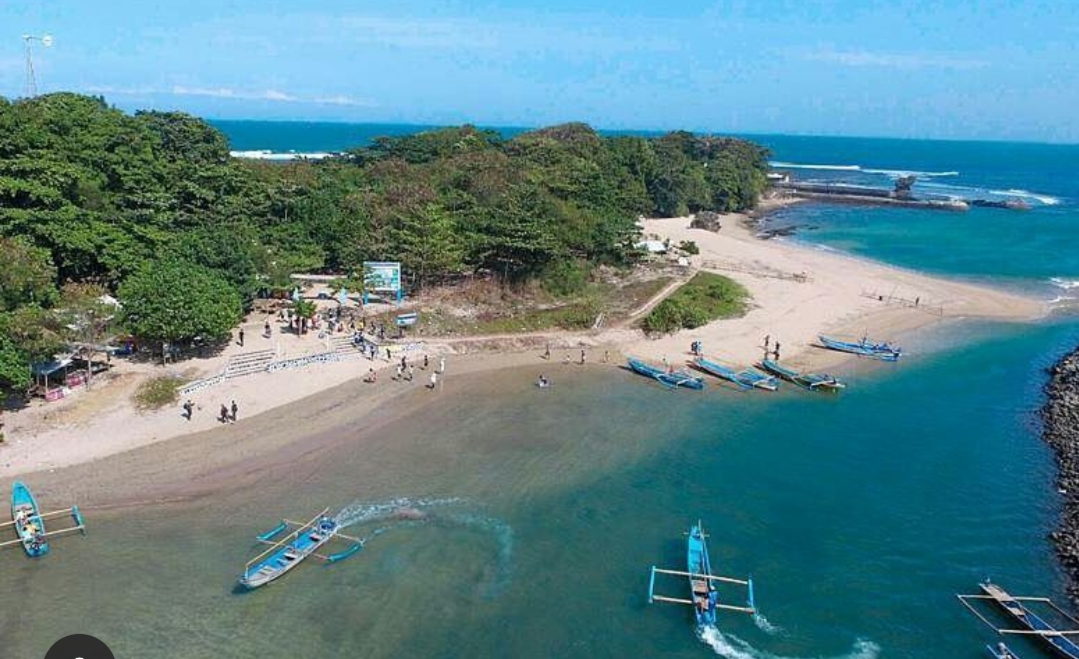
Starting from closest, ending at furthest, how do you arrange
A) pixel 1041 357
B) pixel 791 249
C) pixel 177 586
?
pixel 177 586, pixel 1041 357, pixel 791 249

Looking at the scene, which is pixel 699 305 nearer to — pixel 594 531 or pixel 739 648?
pixel 594 531

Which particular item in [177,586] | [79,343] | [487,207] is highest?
[487,207]

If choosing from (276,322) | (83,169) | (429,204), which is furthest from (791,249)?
(83,169)

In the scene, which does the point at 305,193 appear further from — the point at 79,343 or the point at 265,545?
the point at 265,545

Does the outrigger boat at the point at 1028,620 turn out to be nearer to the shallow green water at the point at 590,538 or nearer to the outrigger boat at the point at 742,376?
the shallow green water at the point at 590,538

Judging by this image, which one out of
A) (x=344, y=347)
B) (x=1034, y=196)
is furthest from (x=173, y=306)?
(x=1034, y=196)
